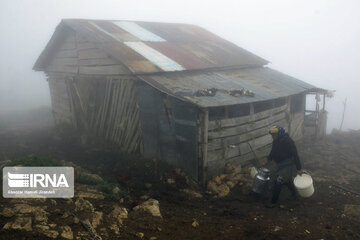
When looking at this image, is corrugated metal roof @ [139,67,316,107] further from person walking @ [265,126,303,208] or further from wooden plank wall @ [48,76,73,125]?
wooden plank wall @ [48,76,73,125]

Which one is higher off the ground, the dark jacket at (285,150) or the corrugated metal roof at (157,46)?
the corrugated metal roof at (157,46)

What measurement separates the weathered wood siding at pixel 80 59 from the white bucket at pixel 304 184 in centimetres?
583

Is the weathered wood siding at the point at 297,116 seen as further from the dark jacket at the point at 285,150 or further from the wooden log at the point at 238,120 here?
the dark jacket at the point at 285,150

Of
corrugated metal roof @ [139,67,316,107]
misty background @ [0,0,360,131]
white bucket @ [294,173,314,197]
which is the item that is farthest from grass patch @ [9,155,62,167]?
misty background @ [0,0,360,131]

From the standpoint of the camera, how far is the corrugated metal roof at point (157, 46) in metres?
9.40

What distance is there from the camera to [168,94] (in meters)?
7.50

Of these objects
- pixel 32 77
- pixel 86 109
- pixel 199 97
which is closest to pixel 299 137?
pixel 199 97

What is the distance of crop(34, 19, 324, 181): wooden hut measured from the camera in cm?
784

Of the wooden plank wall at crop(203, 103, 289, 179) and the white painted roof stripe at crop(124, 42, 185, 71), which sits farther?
the white painted roof stripe at crop(124, 42, 185, 71)

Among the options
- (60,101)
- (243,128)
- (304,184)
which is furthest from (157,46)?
(304,184)

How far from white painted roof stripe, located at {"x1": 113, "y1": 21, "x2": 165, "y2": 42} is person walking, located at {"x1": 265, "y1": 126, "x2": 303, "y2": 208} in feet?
23.7

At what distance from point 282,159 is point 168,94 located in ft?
10.8

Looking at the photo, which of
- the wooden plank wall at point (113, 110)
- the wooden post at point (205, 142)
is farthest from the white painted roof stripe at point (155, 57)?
the wooden post at point (205, 142)

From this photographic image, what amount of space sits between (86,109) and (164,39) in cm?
455
